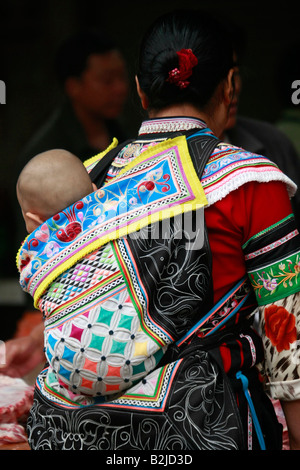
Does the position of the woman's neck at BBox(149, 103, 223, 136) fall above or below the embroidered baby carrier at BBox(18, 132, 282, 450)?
above

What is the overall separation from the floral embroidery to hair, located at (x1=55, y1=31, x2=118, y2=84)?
274cm

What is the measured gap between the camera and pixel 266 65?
5473 millimetres

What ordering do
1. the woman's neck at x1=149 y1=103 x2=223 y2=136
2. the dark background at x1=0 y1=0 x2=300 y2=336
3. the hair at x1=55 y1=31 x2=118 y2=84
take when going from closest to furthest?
1. the woman's neck at x1=149 y1=103 x2=223 y2=136
2. the hair at x1=55 y1=31 x2=118 y2=84
3. the dark background at x1=0 y1=0 x2=300 y2=336

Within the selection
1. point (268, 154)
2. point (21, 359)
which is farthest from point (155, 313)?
point (268, 154)

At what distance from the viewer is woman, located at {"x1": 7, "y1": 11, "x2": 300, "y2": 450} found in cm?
170

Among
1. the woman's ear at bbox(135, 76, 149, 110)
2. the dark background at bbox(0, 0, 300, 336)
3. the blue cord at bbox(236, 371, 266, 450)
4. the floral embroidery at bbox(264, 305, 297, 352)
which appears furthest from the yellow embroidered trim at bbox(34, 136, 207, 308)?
the dark background at bbox(0, 0, 300, 336)

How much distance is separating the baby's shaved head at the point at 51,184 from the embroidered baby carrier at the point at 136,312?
0.05 meters

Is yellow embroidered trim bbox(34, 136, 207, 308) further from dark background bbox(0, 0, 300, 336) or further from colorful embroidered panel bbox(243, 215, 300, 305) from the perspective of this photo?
dark background bbox(0, 0, 300, 336)

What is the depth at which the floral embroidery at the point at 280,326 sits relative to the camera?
1811 mm

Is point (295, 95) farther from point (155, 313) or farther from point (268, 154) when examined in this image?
point (155, 313)

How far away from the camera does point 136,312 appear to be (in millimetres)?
1658

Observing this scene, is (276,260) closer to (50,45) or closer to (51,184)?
(51,184)

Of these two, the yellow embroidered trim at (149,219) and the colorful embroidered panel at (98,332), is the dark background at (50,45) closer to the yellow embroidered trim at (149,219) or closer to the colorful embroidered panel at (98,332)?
the yellow embroidered trim at (149,219)

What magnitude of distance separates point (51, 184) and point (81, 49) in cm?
258
